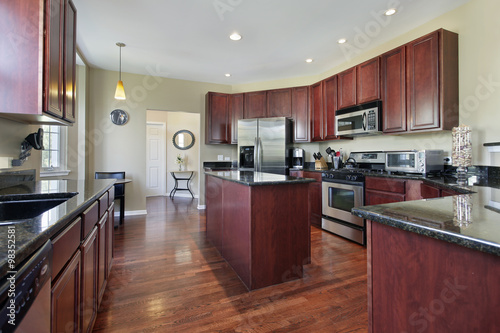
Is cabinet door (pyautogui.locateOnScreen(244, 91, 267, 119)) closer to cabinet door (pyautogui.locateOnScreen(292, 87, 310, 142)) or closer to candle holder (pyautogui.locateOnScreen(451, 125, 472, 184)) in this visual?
cabinet door (pyautogui.locateOnScreen(292, 87, 310, 142))

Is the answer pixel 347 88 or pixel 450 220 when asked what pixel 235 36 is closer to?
pixel 347 88

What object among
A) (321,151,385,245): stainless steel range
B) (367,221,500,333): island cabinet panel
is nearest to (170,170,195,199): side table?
(321,151,385,245): stainless steel range

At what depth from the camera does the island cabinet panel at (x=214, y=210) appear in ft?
8.92

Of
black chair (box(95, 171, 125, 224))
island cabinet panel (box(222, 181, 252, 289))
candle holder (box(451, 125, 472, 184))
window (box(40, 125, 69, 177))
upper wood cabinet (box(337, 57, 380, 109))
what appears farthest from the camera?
black chair (box(95, 171, 125, 224))

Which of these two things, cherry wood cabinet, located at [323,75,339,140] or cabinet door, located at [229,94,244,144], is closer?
cherry wood cabinet, located at [323,75,339,140]

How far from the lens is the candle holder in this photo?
87.0 inches

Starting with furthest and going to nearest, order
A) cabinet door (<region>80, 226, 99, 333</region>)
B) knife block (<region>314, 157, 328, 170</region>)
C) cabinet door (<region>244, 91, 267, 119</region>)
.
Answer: cabinet door (<region>244, 91, 267, 119</region>) < knife block (<region>314, 157, 328, 170</region>) < cabinet door (<region>80, 226, 99, 333</region>)

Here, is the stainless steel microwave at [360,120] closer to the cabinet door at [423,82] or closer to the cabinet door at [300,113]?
the cabinet door at [423,82]

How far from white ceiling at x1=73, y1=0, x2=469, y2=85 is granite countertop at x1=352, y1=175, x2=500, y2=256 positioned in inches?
96.5

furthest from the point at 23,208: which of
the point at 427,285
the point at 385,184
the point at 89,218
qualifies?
the point at 385,184

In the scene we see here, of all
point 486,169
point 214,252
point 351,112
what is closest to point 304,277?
point 214,252

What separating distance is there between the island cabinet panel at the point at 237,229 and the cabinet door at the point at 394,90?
2.17 meters

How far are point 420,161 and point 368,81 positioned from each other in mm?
1303

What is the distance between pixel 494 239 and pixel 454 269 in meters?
0.14
